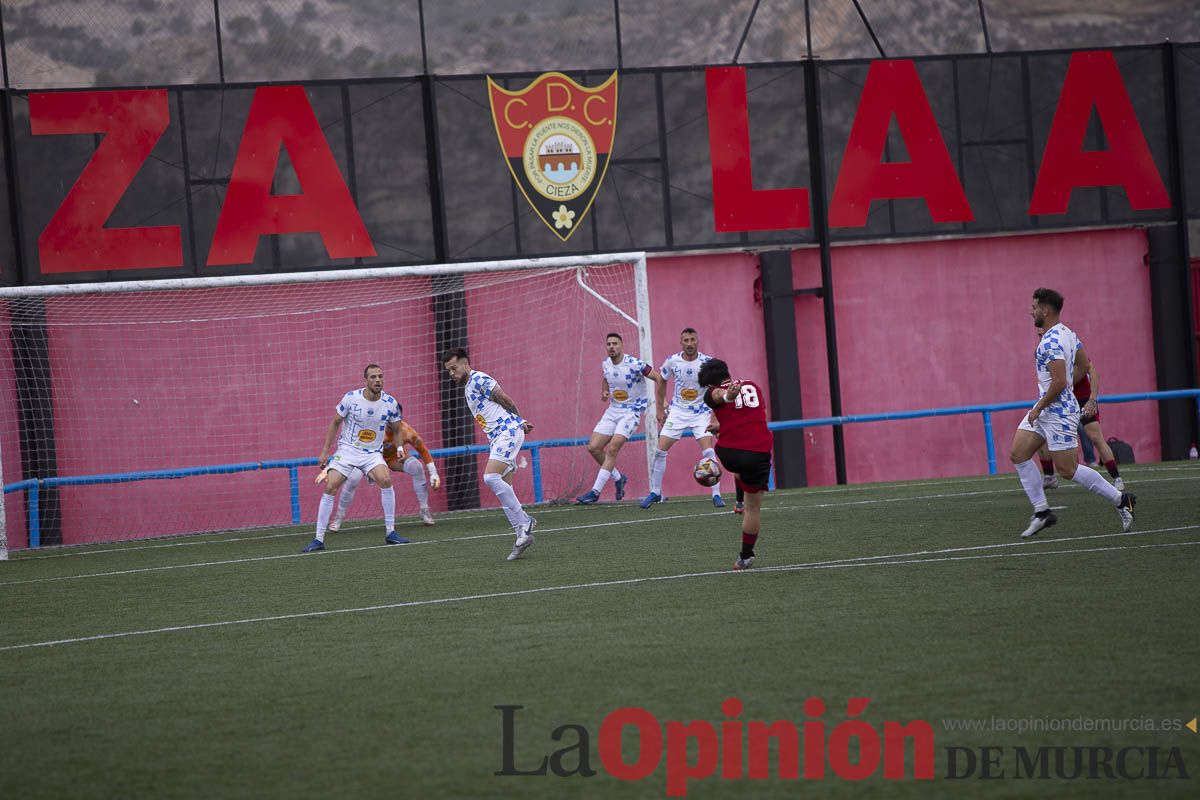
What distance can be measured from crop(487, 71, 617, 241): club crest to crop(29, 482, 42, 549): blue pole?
331 inches

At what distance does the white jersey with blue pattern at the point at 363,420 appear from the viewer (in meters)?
14.4

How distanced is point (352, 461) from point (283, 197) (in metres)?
6.97

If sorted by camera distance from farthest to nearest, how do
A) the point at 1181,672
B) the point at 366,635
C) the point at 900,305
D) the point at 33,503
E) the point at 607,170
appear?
the point at 900,305 → the point at 607,170 → the point at 33,503 → the point at 366,635 → the point at 1181,672

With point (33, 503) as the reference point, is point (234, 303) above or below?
above

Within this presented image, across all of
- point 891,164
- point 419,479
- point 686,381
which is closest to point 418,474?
point 419,479

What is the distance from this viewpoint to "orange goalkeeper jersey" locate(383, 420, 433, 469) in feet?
50.1

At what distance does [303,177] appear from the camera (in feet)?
65.9

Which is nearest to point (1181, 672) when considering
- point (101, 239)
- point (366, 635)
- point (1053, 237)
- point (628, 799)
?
point (628, 799)

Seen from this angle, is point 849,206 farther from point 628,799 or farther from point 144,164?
point 628,799

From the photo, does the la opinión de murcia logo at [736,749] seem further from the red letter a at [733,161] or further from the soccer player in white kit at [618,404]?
the red letter a at [733,161]

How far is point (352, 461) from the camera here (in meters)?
14.4

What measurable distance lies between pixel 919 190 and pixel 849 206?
1.23 m

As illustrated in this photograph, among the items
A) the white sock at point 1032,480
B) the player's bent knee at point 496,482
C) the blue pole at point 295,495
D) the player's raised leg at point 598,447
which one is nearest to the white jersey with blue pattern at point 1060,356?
the white sock at point 1032,480

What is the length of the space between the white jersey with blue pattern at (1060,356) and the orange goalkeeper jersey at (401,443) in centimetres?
739
